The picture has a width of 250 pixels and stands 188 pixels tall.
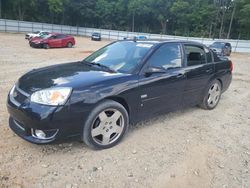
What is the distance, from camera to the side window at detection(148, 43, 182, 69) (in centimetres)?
370

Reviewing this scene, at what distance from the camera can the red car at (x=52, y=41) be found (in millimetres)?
18506

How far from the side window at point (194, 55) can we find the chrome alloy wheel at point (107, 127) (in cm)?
189

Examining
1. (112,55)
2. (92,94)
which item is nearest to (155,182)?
(92,94)

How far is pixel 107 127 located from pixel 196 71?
2.22 m

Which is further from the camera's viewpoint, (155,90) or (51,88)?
→ (155,90)

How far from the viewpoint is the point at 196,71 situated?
14.4ft

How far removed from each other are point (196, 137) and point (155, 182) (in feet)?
4.77

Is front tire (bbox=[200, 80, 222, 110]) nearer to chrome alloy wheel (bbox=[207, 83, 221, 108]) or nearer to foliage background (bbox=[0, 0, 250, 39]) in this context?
chrome alloy wheel (bbox=[207, 83, 221, 108])

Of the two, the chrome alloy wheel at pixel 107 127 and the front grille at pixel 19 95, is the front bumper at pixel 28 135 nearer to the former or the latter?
the front grille at pixel 19 95

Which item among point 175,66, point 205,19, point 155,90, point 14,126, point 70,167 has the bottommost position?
point 70,167

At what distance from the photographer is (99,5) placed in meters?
58.7

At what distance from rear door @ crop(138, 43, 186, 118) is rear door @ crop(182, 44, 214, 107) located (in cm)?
20

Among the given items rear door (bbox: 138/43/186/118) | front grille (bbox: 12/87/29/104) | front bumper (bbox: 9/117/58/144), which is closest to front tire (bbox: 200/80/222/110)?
rear door (bbox: 138/43/186/118)

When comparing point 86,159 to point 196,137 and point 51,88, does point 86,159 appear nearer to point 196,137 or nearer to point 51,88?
point 51,88
